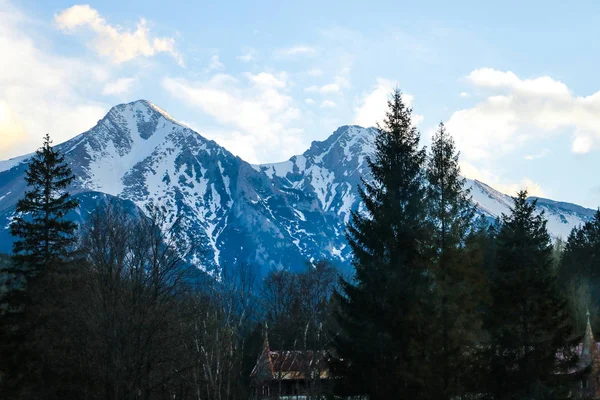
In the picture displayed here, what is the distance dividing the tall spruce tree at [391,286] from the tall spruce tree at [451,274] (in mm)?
618

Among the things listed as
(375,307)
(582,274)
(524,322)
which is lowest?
(524,322)

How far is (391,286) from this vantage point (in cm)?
2847

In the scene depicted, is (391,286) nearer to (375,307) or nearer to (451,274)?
(375,307)

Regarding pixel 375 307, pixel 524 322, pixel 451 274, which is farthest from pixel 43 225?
pixel 524 322

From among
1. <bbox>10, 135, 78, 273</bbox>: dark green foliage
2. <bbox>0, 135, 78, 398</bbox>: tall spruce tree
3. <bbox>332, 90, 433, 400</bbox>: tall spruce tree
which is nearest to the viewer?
<bbox>332, 90, 433, 400</bbox>: tall spruce tree

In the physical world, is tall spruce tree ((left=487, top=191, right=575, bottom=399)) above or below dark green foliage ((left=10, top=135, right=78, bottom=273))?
below

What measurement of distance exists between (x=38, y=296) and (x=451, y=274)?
2211 centimetres

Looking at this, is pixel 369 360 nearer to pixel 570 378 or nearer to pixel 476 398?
pixel 476 398

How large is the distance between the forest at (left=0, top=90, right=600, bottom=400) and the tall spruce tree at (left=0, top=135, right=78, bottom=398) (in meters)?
0.10

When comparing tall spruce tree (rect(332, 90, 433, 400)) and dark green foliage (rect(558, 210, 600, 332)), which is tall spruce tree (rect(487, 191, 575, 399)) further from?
dark green foliage (rect(558, 210, 600, 332))

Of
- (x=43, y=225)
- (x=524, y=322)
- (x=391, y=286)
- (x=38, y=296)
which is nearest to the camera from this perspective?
(x=391, y=286)

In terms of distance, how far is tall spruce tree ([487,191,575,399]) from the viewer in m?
33.0

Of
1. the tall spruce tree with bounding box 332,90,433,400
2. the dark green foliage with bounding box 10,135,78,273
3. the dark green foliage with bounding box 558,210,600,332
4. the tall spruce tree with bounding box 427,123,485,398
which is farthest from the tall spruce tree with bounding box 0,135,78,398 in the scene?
the dark green foliage with bounding box 558,210,600,332

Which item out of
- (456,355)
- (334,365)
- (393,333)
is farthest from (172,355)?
(456,355)
